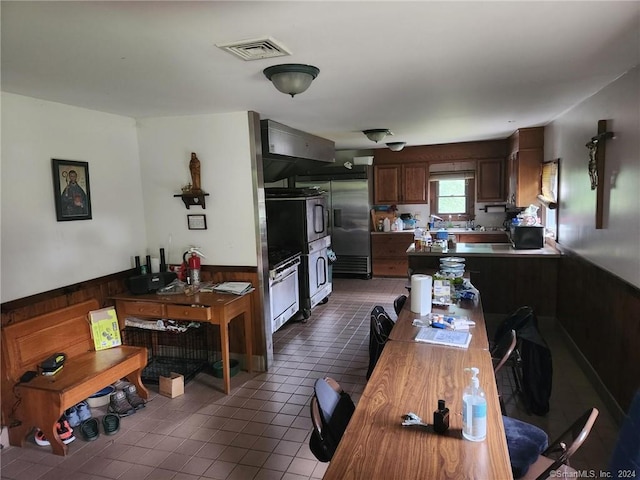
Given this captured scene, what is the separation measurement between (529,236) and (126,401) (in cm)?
435

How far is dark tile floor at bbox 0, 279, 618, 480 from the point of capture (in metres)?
2.52

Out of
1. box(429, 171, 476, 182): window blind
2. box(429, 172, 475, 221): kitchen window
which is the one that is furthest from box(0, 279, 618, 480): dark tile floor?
box(429, 171, 476, 182): window blind

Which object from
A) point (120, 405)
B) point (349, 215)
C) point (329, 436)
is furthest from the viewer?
point (349, 215)

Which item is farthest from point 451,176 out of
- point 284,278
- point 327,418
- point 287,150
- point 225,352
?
point 327,418

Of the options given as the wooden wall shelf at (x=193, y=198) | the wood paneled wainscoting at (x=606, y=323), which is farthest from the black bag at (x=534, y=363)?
the wooden wall shelf at (x=193, y=198)

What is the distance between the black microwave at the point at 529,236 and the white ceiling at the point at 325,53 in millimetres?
1569

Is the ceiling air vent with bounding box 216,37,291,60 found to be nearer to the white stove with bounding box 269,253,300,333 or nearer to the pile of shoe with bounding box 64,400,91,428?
the white stove with bounding box 269,253,300,333

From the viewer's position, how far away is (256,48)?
204 cm

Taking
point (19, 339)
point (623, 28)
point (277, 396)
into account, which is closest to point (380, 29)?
point (623, 28)

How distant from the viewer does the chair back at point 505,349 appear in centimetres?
239

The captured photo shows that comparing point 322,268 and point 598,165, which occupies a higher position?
point 598,165

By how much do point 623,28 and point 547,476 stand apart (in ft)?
6.45

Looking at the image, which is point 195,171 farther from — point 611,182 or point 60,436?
point 611,182

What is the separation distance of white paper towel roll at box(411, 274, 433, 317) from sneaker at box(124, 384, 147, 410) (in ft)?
7.23
